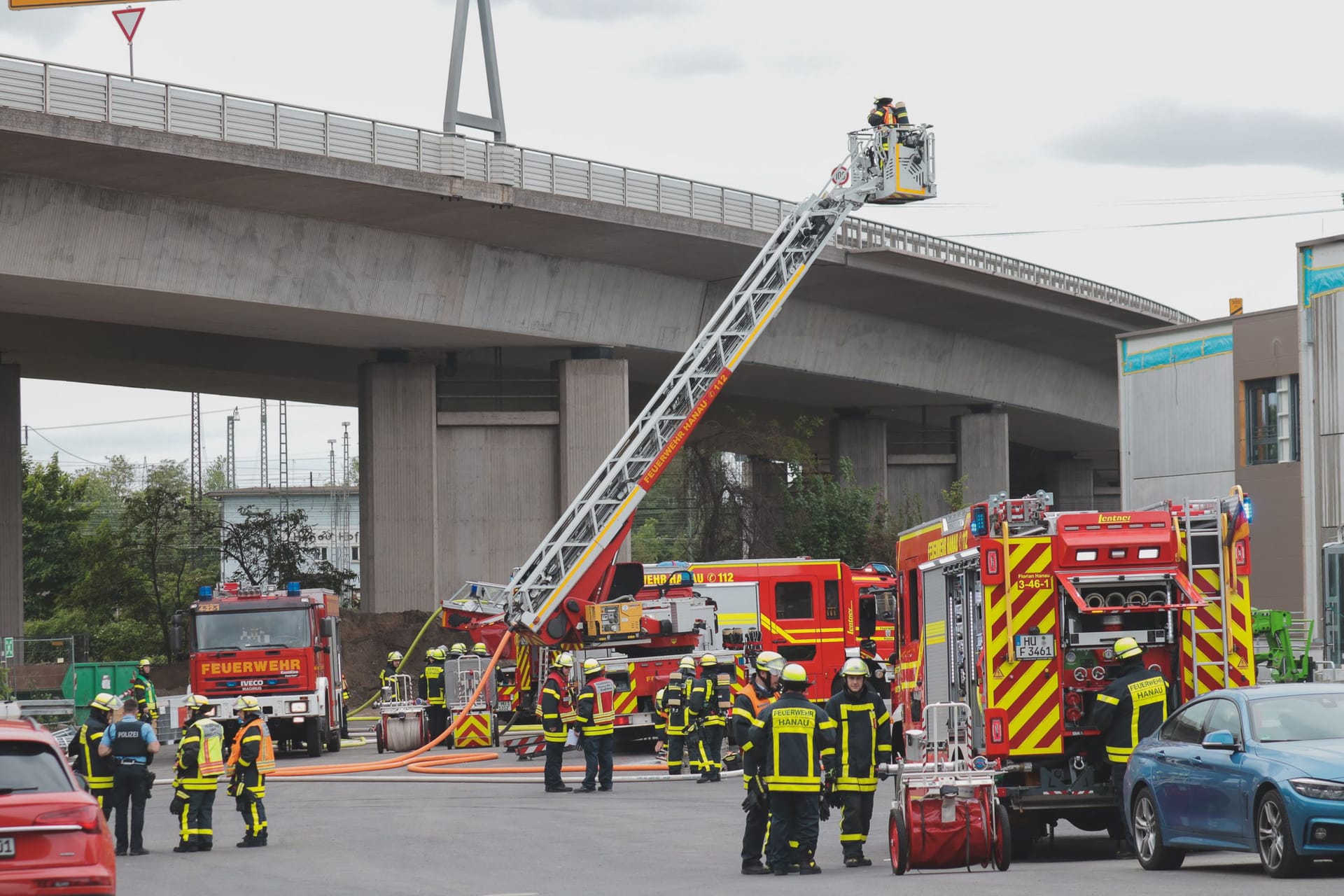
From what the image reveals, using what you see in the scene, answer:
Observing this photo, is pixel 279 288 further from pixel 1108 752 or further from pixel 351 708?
pixel 1108 752

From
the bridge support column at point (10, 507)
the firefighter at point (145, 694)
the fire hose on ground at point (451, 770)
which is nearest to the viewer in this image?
the fire hose on ground at point (451, 770)

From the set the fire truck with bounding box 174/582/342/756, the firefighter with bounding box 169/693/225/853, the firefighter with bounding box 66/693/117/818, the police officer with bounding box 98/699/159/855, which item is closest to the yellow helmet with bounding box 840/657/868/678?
the firefighter with bounding box 169/693/225/853

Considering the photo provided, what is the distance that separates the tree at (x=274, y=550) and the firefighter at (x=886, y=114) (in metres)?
31.3

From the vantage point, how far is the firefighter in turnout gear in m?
21.9

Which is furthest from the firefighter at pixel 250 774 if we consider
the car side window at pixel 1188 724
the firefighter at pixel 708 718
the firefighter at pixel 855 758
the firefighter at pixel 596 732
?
the car side window at pixel 1188 724

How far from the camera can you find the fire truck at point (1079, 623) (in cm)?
1392

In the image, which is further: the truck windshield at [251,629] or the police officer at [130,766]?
the truck windshield at [251,629]

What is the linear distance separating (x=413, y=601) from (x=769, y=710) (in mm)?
29369

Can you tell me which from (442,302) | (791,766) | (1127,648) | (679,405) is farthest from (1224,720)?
(442,302)

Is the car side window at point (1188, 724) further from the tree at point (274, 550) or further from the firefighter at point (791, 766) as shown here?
the tree at point (274, 550)

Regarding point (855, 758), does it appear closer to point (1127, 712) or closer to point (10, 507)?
point (1127, 712)

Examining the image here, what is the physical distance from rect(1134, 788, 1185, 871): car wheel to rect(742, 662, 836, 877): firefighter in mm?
Answer: 2298

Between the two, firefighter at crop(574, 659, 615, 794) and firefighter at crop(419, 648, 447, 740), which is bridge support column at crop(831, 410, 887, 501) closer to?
firefighter at crop(419, 648, 447, 740)

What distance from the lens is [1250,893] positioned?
35.0 ft
